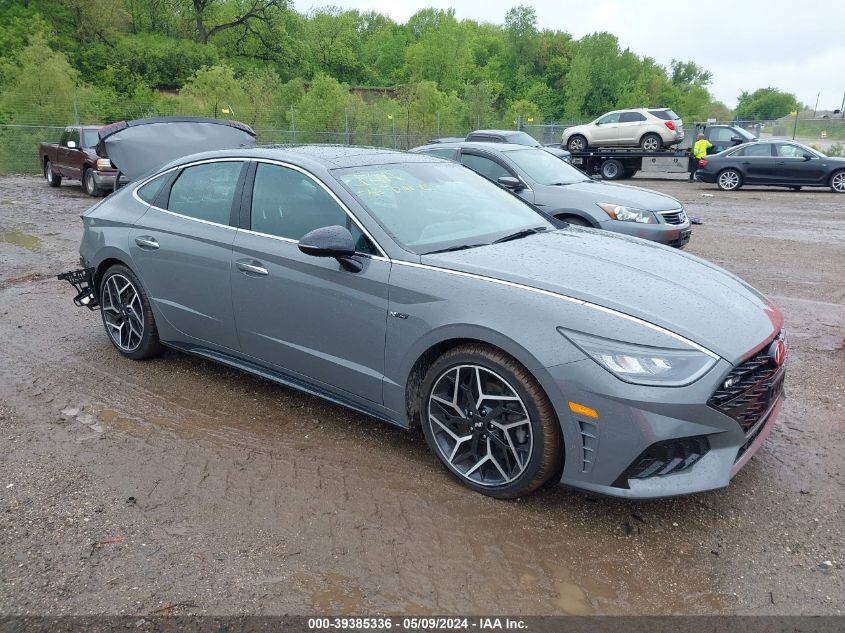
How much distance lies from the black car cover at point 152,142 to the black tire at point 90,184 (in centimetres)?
1102

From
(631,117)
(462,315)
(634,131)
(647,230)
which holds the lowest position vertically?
(647,230)

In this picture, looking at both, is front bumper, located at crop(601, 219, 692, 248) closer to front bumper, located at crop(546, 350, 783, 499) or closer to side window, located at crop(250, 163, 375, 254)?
side window, located at crop(250, 163, 375, 254)

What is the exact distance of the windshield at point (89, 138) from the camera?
17.0m

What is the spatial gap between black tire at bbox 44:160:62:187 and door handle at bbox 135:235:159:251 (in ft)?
53.5

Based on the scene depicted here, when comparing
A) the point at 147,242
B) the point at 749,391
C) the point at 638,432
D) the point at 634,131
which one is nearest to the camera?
the point at 638,432

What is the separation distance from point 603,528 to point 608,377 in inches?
30.8

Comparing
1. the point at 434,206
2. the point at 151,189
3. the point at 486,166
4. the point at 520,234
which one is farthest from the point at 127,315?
the point at 486,166

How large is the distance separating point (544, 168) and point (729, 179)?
14.4 meters

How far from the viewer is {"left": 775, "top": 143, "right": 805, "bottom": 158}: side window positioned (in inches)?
782

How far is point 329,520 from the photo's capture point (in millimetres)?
3184

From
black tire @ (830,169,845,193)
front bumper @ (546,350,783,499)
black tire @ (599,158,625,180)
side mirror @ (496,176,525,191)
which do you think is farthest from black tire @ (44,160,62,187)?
black tire @ (830,169,845,193)

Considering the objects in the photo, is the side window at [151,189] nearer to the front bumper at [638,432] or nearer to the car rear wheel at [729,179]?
the front bumper at [638,432]

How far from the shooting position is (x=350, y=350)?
3734 millimetres

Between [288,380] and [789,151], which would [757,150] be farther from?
[288,380]
